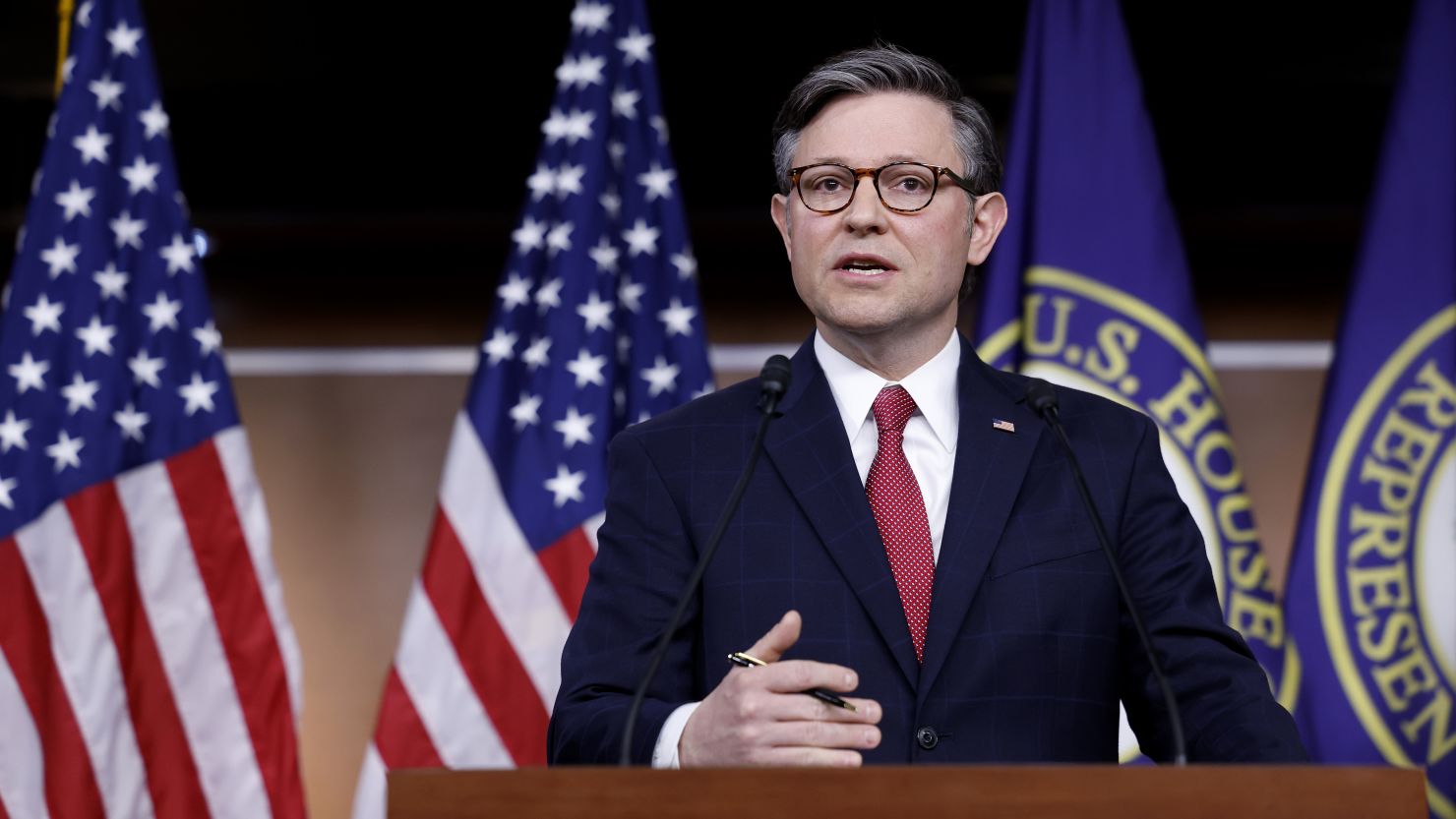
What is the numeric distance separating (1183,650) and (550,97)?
2.48m

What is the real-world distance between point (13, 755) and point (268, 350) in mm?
1363

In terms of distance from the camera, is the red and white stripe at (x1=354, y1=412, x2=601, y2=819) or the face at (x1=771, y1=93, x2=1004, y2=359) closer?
the face at (x1=771, y1=93, x2=1004, y2=359)

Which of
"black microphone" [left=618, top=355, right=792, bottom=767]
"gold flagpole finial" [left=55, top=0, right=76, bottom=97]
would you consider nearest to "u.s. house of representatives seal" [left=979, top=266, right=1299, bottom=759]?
"black microphone" [left=618, top=355, right=792, bottom=767]

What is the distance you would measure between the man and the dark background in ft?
5.84

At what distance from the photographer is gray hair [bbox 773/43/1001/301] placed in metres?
1.81

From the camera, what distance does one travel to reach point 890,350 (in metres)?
1.80

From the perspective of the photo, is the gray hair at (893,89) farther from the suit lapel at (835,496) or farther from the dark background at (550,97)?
the dark background at (550,97)

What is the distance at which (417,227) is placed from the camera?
146 inches

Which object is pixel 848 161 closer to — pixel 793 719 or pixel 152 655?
pixel 793 719

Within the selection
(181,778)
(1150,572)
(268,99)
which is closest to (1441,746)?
(1150,572)

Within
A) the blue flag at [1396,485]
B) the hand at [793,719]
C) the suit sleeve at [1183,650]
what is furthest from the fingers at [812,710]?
the blue flag at [1396,485]

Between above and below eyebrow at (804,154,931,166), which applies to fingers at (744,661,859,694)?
below

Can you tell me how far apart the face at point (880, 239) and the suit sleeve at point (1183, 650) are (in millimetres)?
319

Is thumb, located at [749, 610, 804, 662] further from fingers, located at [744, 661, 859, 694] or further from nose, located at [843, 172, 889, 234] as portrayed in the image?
nose, located at [843, 172, 889, 234]
